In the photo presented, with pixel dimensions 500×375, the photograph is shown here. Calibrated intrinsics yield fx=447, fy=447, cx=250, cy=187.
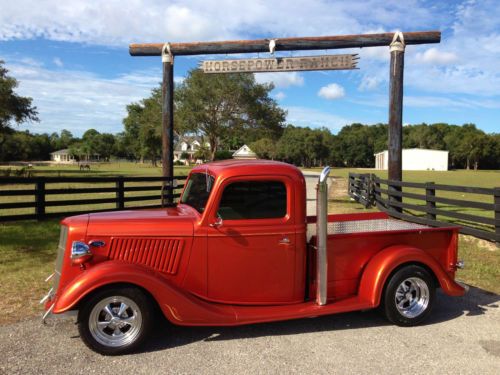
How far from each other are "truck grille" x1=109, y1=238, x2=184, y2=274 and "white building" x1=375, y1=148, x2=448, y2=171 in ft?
313

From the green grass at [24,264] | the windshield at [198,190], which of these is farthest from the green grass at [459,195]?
the green grass at [24,264]

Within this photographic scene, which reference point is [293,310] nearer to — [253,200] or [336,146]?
[253,200]

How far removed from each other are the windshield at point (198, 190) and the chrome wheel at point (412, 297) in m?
2.28

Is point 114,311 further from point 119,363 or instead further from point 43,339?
point 43,339

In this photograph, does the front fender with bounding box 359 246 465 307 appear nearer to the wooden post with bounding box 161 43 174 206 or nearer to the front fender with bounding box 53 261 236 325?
the front fender with bounding box 53 261 236 325

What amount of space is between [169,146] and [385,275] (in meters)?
9.01

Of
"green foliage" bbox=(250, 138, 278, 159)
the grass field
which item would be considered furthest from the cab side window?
"green foliage" bbox=(250, 138, 278, 159)

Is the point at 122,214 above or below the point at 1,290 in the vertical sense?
above

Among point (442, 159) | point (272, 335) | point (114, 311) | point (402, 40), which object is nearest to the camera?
point (114, 311)

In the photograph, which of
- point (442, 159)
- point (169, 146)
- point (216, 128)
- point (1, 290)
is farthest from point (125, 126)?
point (1, 290)

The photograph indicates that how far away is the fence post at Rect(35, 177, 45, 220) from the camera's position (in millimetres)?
10789

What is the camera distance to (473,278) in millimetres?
6785

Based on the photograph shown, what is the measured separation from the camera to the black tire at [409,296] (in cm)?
474

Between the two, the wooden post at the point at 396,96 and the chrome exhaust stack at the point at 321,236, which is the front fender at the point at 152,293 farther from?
the wooden post at the point at 396,96
